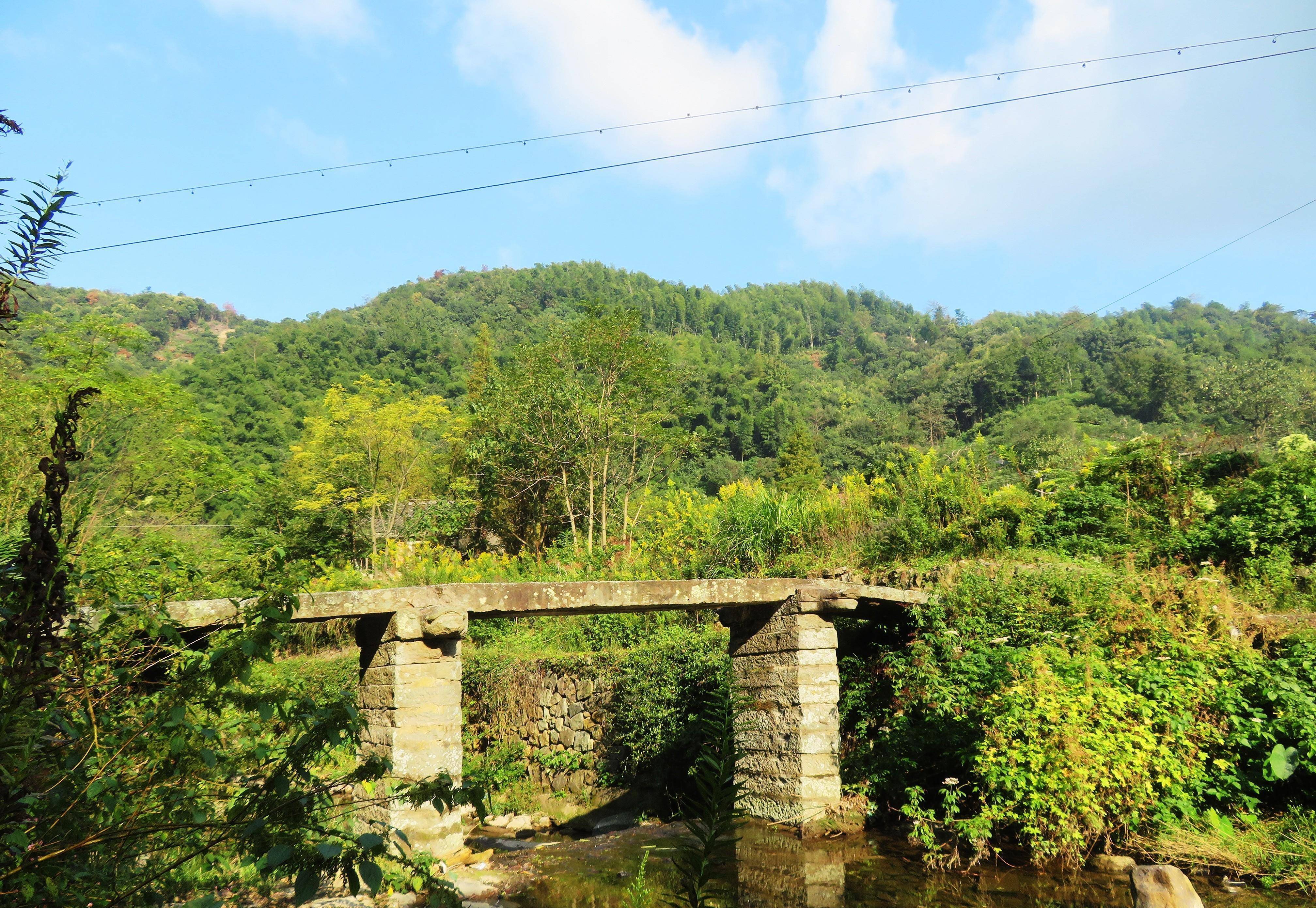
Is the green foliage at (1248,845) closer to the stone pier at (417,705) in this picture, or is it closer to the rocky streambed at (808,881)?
the rocky streambed at (808,881)

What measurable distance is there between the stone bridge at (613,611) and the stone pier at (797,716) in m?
0.01

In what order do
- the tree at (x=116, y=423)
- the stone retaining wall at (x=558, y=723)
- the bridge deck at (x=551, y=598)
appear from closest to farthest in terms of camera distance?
the bridge deck at (x=551, y=598) → the stone retaining wall at (x=558, y=723) → the tree at (x=116, y=423)

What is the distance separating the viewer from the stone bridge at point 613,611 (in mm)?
7031

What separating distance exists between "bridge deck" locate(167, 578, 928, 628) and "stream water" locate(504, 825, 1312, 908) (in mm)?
2133

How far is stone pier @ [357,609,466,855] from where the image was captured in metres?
7.02

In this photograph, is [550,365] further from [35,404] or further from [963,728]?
[963,728]

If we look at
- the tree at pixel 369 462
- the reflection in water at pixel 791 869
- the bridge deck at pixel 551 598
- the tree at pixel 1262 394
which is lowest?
the reflection in water at pixel 791 869

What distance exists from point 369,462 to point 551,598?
50.4 ft

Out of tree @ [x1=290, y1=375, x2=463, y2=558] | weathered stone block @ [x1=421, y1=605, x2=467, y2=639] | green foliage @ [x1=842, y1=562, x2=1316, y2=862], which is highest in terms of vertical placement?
tree @ [x1=290, y1=375, x2=463, y2=558]

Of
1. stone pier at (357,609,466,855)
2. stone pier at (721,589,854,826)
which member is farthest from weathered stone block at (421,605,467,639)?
stone pier at (721,589,854,826)

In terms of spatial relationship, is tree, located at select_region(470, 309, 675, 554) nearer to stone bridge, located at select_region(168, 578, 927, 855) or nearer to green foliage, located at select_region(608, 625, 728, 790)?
green foliage, located at select_region(608, 625, 728, 790)

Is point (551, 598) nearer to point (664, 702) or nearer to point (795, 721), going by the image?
point (795, 721)

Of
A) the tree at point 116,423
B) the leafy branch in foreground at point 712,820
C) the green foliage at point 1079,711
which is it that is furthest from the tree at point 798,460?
the leafy branch in foreground at point 712,820

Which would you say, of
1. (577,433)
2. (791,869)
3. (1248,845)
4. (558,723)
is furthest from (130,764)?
(577,433)
